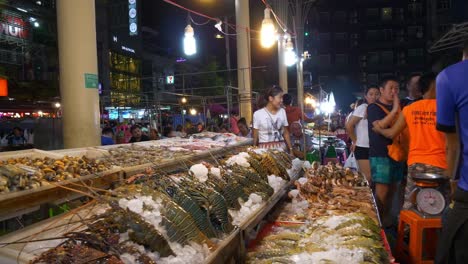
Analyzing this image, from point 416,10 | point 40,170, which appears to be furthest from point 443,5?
point 40,170

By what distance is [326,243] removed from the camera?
9.32 ft

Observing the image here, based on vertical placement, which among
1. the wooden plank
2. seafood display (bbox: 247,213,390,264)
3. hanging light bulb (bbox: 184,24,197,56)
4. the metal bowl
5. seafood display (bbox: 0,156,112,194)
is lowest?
seafood display (bbox: 247,213,390,264)

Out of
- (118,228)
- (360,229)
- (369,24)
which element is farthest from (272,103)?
(369,24)

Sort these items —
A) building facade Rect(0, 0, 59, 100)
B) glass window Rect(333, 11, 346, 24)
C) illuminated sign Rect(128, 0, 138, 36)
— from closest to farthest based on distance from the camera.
Result: building facade Rect(0, 0, 59, 100)
illuminated sign Rect(128, 0, 138, 36)
glass window Rect(333, 11, 346, 24)

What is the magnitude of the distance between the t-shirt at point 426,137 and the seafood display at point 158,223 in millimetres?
2642

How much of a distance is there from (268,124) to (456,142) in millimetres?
4018

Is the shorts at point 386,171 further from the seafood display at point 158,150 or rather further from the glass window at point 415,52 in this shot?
the glass window at point 415,52

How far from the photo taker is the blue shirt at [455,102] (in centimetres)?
267

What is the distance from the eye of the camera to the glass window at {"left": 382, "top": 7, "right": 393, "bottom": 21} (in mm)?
60750

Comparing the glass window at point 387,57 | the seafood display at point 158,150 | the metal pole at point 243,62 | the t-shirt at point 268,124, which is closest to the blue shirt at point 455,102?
the seafood display at point 158,150

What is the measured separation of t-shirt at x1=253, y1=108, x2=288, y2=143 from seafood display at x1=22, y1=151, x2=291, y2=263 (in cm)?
343

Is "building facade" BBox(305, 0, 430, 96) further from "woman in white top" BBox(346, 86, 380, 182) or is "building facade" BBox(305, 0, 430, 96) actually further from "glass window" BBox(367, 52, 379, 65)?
"woman in white top" BBox(346, 86, 380, 182)

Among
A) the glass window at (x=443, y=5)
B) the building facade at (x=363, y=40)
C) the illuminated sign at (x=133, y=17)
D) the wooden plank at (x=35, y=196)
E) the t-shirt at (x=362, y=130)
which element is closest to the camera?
the wooden plank at (x=35, y=196)

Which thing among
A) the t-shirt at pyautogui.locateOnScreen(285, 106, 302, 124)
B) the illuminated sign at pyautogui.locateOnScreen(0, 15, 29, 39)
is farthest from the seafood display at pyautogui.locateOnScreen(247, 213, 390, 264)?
the illuminated sign at pyautogui.locateOnScreen(0, 15, 29, 39)
